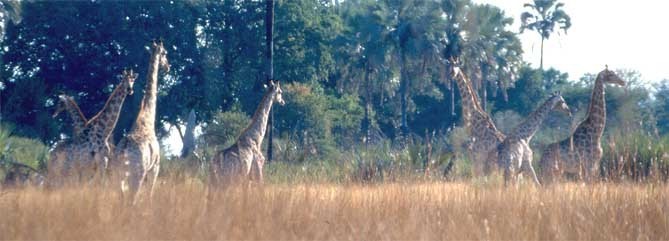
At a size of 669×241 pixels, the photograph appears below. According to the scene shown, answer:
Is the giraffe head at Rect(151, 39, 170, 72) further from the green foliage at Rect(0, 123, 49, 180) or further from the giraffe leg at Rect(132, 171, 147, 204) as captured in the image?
the green foliage at Rect(0, 123, 49, 180)

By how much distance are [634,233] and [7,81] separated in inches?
1224

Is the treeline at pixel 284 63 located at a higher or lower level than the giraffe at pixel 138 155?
higher

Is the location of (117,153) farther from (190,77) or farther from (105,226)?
(190,77)

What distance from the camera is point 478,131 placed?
17000mm

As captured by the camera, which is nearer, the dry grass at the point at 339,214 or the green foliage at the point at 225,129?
the dry grass at the point at 339,214

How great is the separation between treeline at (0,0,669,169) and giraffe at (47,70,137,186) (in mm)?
17165

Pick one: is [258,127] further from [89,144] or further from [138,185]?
[138,185]

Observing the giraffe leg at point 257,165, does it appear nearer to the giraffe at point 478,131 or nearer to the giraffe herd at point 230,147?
the giraffe herd at point 230,147

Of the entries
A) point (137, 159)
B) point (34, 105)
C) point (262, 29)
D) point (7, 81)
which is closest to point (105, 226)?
point (137, 159)

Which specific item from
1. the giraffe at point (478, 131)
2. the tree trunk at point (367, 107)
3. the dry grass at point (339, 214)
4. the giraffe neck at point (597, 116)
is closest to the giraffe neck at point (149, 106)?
the dry grass at point (339, 214)

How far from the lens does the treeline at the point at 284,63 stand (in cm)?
3731

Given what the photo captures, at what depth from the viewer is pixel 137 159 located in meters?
12.1

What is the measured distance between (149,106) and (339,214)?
485 cm

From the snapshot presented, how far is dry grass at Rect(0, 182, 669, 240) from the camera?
900cm
